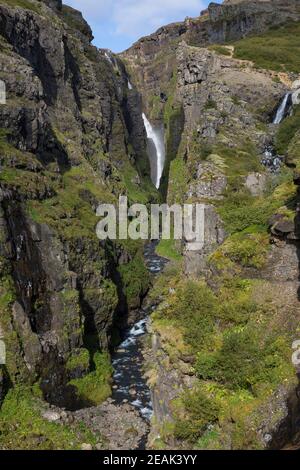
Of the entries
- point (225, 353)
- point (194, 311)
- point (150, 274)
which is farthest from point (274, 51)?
point (225, 353)

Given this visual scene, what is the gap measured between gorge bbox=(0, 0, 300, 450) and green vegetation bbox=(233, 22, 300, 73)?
599mm

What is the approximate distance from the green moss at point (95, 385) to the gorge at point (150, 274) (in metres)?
0.17

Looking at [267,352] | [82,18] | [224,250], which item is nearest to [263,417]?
[267,352]

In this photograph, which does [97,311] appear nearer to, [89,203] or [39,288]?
[39,288]

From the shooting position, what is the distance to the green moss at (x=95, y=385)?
3897 centimetres

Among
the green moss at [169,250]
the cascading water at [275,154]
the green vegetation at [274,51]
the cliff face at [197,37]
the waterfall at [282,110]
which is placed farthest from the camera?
the cliff face at [197,37]

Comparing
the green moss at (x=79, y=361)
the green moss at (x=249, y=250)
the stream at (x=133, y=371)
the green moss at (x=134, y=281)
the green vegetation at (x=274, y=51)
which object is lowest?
the stream at (x=133, y=371)

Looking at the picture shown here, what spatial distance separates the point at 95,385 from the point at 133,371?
5.02 metres

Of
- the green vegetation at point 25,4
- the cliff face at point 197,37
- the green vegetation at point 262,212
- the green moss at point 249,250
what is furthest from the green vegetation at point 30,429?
the cliff face at point 197,37

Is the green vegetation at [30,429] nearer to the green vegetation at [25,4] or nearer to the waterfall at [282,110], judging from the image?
the waterfall at [282,110]

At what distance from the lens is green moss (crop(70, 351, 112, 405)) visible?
39.0 meters

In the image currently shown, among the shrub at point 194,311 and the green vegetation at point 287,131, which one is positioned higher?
the green vegetation at point 287,131

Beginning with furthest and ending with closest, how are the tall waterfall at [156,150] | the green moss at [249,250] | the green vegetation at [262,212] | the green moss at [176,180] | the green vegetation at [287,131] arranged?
the tall waterfall at [156,150]
the green moss at [176,180]
the green vegetation at [287,131]
the green vegetation at [262,212]
the green moss at [249,250]

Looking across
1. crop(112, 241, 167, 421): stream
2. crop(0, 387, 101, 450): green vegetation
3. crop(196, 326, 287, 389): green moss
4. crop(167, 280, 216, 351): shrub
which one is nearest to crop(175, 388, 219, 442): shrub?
crop(196, 326, 287, 389): green moss
